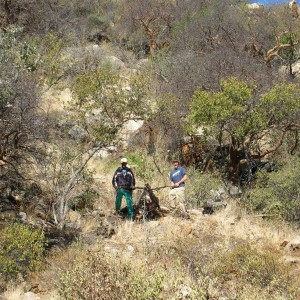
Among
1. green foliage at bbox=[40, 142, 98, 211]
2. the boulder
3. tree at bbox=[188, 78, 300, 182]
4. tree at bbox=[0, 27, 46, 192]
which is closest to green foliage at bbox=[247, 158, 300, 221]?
tree at bbox=[188, 78, 300, 182]

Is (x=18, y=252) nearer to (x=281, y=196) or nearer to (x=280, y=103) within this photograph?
(x=281, y=196)

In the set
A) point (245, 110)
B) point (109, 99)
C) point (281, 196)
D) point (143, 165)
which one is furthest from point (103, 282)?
point (245, 110)

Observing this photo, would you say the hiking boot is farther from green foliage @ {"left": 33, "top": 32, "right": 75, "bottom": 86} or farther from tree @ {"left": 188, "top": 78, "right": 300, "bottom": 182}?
green foliage @ {"left": 33, "top": 32, "right": 75, "bottom": 86}

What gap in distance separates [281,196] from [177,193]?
8.52 ft

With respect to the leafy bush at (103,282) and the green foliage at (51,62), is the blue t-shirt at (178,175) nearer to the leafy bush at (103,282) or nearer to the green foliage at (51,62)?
the leafy bush at (103,282)

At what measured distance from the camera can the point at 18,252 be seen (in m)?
6.65

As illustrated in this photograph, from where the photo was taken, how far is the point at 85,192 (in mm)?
10398

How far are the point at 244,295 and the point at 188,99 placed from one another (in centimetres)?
1074

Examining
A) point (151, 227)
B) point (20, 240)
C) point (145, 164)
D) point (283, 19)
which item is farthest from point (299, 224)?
point (283, 19)

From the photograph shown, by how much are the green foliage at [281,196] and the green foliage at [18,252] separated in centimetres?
563

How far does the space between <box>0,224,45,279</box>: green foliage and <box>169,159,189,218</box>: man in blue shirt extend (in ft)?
12.2

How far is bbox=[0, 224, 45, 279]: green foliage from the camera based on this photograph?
6488 mm

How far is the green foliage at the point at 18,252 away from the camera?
21.3 ft

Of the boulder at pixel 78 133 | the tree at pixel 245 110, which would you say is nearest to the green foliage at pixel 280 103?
the tree at pixel 245 110
